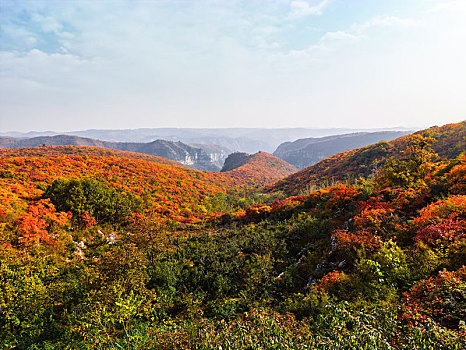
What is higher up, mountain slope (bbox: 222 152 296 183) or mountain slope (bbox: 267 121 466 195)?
mountain slope (bbox: 267 121 466 195)

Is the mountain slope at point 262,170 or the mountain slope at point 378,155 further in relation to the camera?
the mountain slope at point 262,170

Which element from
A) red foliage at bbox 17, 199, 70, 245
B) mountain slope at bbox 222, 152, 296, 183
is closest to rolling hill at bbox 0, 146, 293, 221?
red foliage at bbox 17, 199, 70, 245

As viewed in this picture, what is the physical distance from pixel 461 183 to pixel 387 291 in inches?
518

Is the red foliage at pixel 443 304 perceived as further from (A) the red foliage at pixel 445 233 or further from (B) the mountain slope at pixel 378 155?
(B) the mountain slope at pixel 378 155

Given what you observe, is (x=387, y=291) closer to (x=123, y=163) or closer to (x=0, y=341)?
(x=0, y=341)

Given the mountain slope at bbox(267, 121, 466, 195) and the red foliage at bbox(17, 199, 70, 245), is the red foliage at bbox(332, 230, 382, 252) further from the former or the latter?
the mountain slope at bbox(267, 121, 466, 195)

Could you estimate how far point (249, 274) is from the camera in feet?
41.9

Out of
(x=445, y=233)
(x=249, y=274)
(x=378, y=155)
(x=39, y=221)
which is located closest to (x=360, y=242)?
(x=445, y=233)

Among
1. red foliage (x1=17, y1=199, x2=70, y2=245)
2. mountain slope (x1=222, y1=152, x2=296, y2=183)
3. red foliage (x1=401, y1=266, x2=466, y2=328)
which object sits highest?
red foliage (x1=401, y1=266, x2=466, y2=328)

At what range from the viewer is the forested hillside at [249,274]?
18.0ft

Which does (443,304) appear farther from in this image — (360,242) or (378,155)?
(378,155)

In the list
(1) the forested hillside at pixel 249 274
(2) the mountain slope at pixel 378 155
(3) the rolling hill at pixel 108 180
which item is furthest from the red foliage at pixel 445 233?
(2) the mountain slope at pixel 378 155

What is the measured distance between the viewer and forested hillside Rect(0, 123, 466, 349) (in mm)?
5500

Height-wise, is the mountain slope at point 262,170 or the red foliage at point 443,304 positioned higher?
the red foliage at point 443,304
